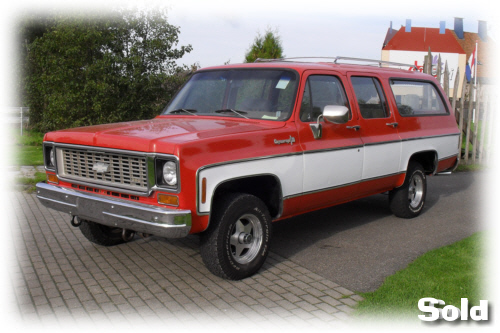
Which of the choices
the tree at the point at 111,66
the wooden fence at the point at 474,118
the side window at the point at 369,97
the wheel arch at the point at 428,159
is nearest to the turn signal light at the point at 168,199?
the side window at the point at 369,97

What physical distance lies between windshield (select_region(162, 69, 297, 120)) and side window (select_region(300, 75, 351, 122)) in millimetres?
191

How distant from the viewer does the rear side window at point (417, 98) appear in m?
7.28

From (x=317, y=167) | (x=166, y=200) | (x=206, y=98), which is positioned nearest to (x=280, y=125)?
(x=317, y=167)

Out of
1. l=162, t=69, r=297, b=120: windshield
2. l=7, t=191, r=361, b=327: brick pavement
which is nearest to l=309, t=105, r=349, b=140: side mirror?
l=162, t=69, r=297, b=120: windshield

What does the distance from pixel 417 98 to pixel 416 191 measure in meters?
1.36

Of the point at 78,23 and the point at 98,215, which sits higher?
the point at 78,23

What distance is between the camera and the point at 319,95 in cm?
591

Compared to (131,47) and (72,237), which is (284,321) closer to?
(72,237)

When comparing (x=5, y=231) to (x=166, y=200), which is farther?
(x=5, y=231)

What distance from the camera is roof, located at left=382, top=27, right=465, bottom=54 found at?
5469 cm

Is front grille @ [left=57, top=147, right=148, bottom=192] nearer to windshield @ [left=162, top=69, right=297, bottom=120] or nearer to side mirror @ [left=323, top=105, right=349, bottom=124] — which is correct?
windshield @ [left=162, top=69, right=297, bottom=120]

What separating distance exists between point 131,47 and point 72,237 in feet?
22.0

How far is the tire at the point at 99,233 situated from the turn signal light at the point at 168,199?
5.47 ft

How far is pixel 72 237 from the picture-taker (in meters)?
6.39
